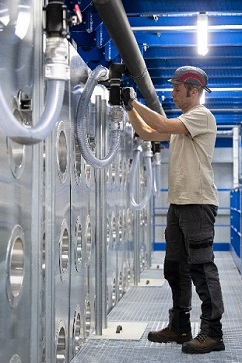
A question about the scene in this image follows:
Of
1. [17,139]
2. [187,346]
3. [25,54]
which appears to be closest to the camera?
[17,139]

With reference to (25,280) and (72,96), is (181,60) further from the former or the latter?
(25,280)

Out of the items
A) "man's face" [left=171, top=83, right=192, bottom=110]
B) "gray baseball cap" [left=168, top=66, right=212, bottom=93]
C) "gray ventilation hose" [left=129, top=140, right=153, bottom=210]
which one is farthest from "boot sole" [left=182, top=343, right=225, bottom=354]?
"gray ventilation hose" [left=129, top=140, right=153, bottom=210]

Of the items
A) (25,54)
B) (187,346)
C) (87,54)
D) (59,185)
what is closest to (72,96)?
(59,185)

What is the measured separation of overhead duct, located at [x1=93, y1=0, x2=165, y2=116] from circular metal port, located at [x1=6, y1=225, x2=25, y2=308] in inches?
45.7

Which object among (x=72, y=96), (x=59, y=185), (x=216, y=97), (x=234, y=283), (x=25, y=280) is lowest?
(x=234, y=283)

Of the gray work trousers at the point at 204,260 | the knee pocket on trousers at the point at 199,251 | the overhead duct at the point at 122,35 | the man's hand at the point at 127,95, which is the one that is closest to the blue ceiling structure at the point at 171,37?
the overhead duct at the point at 122,35

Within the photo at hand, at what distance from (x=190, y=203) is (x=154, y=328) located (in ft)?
4.02

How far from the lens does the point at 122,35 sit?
3.80 metres

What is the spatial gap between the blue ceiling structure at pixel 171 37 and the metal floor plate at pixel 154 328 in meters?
1.93

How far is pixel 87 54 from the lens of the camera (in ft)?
22.2

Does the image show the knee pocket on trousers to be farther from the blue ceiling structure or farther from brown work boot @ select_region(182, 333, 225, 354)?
the blue ceiling structure

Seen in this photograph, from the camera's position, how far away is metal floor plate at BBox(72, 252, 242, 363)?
3.93 metres

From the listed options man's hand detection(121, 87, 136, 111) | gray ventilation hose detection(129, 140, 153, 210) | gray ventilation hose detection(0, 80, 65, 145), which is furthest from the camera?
gray ventilation hose detection(129, 140, 153, 210)

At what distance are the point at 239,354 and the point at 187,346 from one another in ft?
1.02
